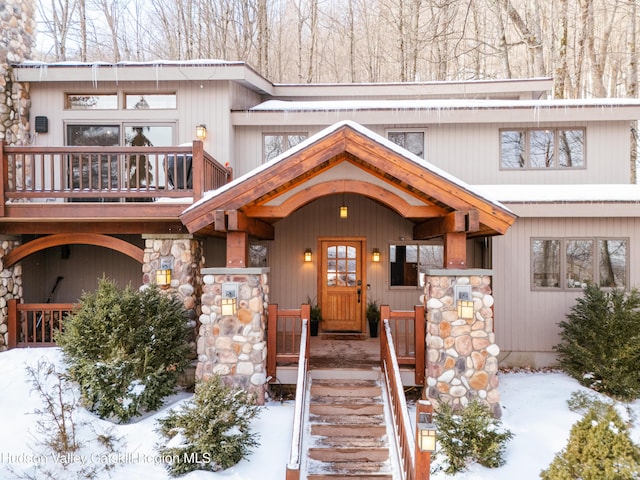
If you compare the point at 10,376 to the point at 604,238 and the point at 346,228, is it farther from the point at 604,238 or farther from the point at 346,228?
the point at 604,238

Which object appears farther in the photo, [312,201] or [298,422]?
[312,201]

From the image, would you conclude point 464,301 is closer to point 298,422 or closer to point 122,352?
point 298,422

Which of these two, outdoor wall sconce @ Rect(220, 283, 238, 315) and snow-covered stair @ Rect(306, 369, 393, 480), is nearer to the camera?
snow-covered stair @ Rect(306, 369, 393, 480)

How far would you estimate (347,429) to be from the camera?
6.00m

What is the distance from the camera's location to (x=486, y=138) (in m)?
9.88

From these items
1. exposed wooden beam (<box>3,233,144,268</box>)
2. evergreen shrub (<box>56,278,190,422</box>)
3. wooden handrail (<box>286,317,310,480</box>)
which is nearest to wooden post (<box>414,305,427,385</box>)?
wooden handrail (<box>286,317,310,480</box>)

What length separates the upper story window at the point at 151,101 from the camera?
9.89 m

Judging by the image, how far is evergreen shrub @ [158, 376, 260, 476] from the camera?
5281 mm

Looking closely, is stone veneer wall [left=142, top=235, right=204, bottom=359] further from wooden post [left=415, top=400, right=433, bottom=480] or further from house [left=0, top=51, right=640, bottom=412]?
wooden post [left=415, top=400, right=433, bottom=480]

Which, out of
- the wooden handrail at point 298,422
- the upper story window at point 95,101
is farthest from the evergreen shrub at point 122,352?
the upper story window at point 95,101

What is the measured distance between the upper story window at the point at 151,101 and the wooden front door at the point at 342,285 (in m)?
4.94

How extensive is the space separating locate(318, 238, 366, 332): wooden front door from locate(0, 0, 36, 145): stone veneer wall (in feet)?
24.3

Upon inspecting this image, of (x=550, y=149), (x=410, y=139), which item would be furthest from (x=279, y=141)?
(x=550, y=149)

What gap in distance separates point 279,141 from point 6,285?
21.4 ft
